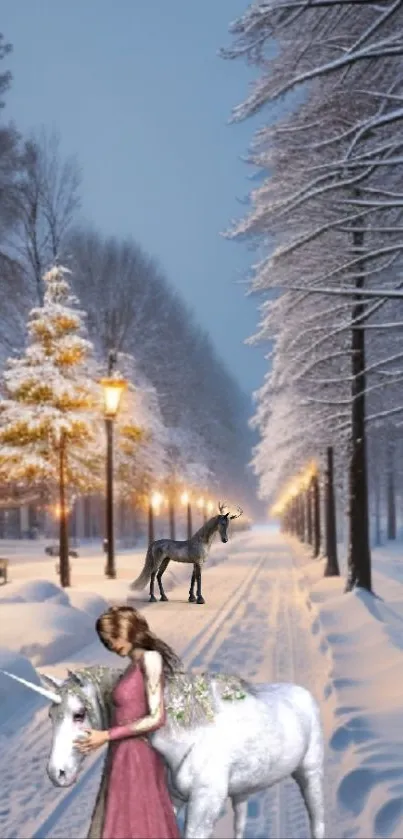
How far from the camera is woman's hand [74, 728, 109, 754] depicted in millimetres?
2279

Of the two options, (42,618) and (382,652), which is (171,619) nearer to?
(42,618)

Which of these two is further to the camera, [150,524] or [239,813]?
[150,524]

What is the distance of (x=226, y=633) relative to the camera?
7746 millimetres

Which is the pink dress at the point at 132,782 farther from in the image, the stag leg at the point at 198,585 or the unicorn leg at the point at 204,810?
the stag leg at the point at 198,585

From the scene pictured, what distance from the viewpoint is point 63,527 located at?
144 inches

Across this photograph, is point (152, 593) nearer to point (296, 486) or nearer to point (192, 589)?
point (192, 589)

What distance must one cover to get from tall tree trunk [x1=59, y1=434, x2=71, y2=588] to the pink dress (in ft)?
4.29

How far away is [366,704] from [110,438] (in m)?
4.61

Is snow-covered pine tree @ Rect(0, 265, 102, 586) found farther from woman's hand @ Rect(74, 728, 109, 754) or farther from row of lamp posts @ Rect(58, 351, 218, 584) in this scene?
woman's hand @ Rect(74, 728, 109, 754)

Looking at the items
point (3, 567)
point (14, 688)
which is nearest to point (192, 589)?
point (3, 567)

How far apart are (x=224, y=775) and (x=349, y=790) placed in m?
3.23

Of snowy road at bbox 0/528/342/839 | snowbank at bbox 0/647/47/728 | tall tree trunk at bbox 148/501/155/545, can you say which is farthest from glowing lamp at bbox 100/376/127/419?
snowbank at bbox 0/647/47/728

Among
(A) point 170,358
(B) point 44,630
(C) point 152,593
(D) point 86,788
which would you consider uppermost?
(A) point 170,358

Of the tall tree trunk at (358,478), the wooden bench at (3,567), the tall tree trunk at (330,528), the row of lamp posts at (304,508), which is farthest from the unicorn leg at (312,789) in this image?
the tall tree trunk at (330,528)
